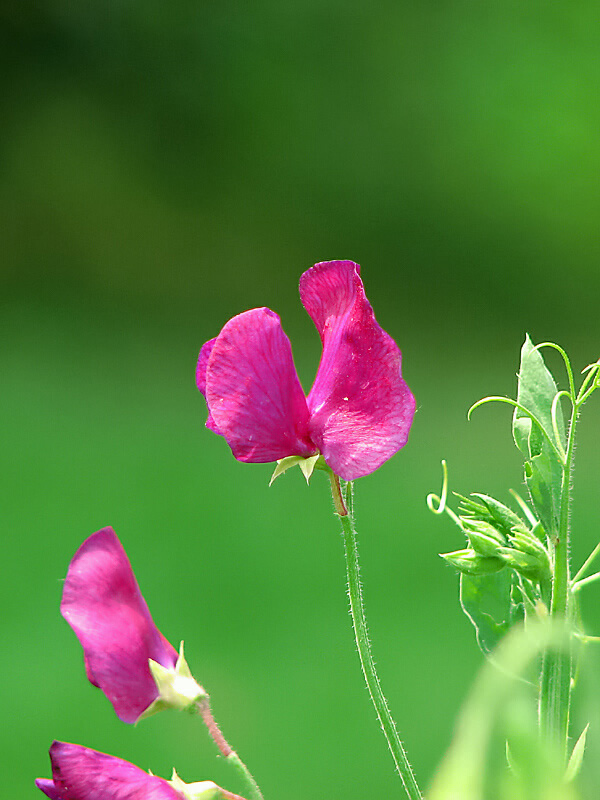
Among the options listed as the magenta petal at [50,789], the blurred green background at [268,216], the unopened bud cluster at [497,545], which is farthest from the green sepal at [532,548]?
the blurred green background at [268,216]

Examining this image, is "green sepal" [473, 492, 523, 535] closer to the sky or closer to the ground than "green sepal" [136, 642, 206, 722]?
closer to the sky

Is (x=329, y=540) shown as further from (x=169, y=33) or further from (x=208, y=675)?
(x=169, y=33)

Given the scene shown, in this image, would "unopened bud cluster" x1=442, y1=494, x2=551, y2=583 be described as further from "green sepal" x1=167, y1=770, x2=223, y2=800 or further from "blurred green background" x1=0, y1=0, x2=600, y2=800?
"blurred green background" x1=0, y1=0, x2=600, y2=800

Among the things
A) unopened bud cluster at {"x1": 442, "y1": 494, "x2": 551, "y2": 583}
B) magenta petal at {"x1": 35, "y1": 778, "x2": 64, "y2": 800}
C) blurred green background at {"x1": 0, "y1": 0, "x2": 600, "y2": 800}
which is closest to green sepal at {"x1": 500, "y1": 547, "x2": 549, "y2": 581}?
unopened bud cluster at {"x1": 442, "y1": 494, "x2": 551, "y2": 583}

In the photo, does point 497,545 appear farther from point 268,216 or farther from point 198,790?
point 268,216

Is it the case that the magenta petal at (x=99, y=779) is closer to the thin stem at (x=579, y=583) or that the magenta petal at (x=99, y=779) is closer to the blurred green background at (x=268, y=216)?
the thin stem at (x=579, y=583)

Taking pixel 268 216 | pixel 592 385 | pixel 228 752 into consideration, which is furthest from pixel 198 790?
pixel 268 216
